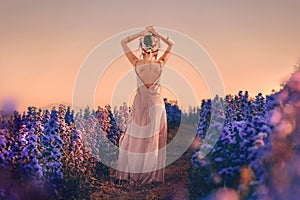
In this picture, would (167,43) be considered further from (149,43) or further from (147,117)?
(147,117)

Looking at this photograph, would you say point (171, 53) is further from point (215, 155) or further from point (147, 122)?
point (215, 155)

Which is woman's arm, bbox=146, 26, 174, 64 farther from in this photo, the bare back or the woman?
the bare back

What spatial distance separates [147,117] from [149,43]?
44.9 inches

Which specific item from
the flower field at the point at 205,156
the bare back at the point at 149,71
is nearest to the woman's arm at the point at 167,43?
the bare back at the point at 149,71

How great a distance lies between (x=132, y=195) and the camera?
809cm

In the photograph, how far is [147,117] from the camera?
8750 millimetres

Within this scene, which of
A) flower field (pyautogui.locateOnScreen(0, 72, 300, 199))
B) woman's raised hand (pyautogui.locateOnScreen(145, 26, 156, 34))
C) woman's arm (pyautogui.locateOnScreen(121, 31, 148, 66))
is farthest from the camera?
woman's arm (pyautogui.locateOnScreen(121, 31, 148, 66))

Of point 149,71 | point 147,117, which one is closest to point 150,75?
point 149,71

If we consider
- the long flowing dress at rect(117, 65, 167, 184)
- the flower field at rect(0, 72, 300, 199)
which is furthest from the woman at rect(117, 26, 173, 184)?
the flower field at rect(0, 72, 300, 199)

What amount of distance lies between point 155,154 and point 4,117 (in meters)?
2.52

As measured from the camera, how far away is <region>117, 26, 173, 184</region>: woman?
859 centimetres

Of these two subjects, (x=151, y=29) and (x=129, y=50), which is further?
(x=129, y=50)

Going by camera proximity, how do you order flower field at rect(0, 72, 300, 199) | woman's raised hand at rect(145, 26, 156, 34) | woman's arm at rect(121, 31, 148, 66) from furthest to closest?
woman's arm at rect(121, 31, 148, 66) → woman's raised hand at rect(145, 26, 156, 34) → flower field at rect(0, 72, 300, 199)

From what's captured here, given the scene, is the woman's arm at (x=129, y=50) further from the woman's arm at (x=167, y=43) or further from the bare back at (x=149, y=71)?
the woman's arm at (x=167, y=43)
